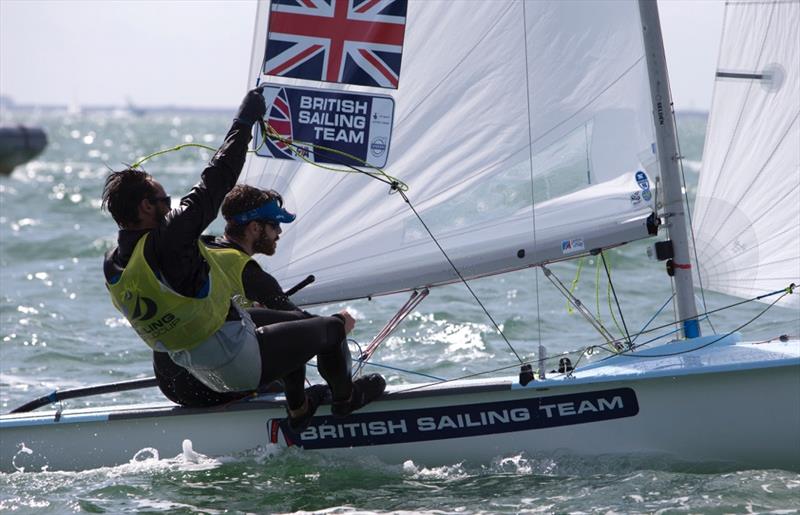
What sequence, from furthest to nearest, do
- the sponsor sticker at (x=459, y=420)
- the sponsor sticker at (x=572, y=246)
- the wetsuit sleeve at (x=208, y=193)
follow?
the sponsor sticker at (x=572, y=246) < the sponsor sticker at (x=459, y=420) < the wetsuit sleeve at (x=208, y=193)

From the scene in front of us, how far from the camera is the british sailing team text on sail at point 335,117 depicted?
4156mm

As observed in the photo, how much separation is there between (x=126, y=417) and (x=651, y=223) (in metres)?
1.96

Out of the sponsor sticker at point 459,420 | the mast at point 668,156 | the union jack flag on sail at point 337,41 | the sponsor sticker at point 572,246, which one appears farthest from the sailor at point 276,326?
the mast at point 668,156

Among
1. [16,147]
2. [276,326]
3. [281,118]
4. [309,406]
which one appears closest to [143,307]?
[276,326]

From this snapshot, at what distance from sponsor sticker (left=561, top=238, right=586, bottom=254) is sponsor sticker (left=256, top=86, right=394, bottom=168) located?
73 centimetres

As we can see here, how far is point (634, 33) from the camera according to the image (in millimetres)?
3959

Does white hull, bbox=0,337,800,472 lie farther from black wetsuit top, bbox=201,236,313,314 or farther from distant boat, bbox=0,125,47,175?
distant boat, bbox=0,125,47,175

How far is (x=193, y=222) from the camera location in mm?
3201

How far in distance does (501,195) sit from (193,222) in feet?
4.32

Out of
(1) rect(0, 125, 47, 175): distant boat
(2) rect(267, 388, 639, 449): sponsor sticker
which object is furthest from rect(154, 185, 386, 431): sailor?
(1) rect(0, 125, 47, 175): distant boat

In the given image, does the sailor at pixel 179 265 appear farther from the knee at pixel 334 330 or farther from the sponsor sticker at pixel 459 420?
the sponsor sticker at pixel 459 420

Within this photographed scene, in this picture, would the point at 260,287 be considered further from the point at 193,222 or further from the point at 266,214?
the point at 193,222

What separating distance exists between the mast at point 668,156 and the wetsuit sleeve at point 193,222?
146 cm

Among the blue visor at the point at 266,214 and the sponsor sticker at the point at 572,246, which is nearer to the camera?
the blue visor at the point at 266,214
